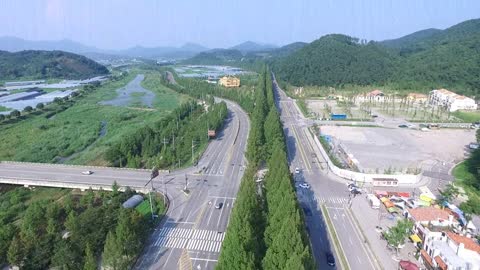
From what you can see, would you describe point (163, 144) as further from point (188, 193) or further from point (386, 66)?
point (386, 66)

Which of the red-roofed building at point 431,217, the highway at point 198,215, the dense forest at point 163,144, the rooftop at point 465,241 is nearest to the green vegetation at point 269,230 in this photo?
the highway at point 198,215

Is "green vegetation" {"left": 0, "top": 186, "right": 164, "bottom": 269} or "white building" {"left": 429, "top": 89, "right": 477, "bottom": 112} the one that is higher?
"white building" {"left": 429, "top": 89, "right": 477, "bottom": 112}

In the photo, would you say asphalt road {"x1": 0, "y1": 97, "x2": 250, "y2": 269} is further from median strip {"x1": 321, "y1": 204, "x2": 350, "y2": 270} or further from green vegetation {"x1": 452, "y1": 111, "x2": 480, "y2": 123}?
green vegetation {"x1": 452, "y1": 111, "x2": 480, "y2": 123}

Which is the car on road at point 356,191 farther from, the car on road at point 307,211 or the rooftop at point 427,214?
the car on road at point 307,211

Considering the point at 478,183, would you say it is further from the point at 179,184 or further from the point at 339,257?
the point at 179,184

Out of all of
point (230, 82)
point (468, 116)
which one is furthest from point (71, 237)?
point (230, 82)

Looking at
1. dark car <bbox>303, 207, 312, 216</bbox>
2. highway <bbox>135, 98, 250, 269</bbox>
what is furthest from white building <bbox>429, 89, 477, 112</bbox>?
dark car <bbox>303, 207, 312, 216</bbox>

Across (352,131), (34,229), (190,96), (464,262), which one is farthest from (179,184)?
(190,96)
